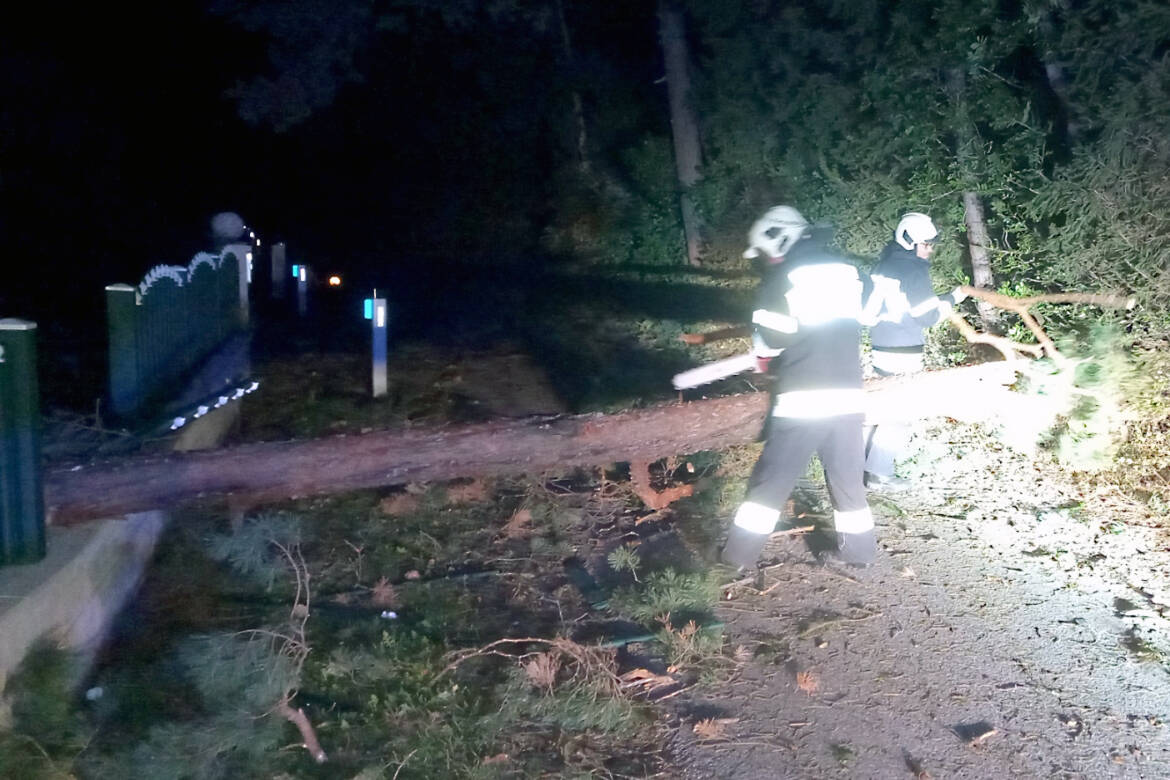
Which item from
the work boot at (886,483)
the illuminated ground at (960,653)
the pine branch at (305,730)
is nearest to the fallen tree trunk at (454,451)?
the work boot at (886,483)

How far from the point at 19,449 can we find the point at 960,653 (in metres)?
4.10

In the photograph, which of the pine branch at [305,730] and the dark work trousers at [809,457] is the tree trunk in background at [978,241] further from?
the pine branch at [305,730]

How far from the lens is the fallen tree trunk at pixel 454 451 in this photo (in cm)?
452

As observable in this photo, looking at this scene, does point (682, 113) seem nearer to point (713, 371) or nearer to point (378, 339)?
point (378, 339)

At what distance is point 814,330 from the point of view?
4.96 metres

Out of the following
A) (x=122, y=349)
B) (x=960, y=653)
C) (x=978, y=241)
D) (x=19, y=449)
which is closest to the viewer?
(x=19, y=449)

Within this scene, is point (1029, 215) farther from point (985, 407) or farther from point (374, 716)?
point (374, 716)

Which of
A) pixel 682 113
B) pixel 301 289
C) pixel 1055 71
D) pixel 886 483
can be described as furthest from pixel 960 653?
pixel 301 289

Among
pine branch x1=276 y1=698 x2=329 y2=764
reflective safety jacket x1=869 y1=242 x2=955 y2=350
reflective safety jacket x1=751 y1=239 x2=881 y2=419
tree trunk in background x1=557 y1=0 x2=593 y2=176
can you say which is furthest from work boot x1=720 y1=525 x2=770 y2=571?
tree trunk in background x1=557 y1=0 x2=593 y2=176

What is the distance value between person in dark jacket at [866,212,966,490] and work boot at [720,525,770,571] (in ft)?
4.99

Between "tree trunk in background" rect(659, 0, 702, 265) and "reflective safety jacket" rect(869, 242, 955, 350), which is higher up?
"tree trunk in background" rect(659, 0, 702, 265)

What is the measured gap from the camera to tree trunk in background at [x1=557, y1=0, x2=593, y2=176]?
17609 millimetres

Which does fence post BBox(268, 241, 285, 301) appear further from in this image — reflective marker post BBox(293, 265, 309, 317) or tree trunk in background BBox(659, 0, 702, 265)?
tree trunk in background BBox(659, 0, 702, 265)

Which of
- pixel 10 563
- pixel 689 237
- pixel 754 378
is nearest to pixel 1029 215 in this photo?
pixel 754 378
